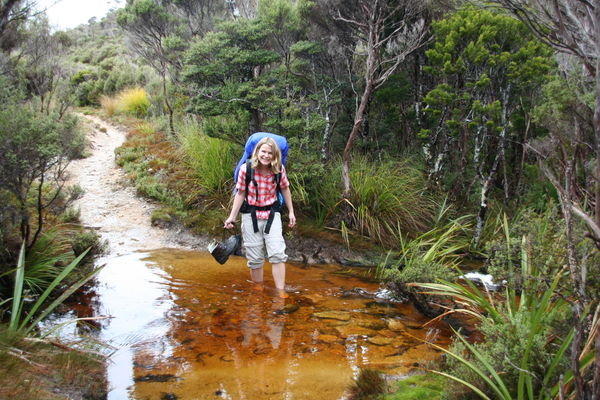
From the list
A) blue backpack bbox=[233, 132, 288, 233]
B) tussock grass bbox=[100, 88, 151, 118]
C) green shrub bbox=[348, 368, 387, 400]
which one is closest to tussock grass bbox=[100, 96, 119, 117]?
tussock grass bbox=[100, 88, 151, 118]

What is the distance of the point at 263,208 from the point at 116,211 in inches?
185

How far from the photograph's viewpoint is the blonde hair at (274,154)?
5172 millimetres

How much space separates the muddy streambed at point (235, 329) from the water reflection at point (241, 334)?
0.01m

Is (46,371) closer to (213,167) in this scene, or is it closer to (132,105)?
(213,167)

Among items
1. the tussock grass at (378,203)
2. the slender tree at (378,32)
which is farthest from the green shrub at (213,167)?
the slender tree at (378,32)

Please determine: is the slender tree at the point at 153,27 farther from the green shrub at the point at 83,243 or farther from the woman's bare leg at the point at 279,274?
the woman's bare leg at the point at 279,274

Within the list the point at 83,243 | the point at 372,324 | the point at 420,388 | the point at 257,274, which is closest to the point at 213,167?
the point at 83,243

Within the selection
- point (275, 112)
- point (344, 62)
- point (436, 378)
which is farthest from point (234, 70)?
point (436, 378)

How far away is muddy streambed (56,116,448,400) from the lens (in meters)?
3.49

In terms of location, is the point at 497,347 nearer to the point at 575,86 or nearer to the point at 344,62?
the point at 575,86

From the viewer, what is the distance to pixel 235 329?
4.52 m

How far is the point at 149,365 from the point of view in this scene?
3.72m

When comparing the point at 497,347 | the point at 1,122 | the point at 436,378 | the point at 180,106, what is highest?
the point at 180,106

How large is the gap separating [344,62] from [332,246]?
3801 mm
